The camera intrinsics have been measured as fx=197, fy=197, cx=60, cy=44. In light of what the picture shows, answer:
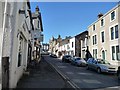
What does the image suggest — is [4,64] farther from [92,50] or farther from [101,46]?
[92,50]

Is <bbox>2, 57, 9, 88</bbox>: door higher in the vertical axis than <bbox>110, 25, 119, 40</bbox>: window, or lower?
lower

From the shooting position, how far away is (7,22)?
8.38m

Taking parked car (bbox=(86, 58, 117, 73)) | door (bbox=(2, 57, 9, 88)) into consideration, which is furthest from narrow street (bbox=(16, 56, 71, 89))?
parked car (bbox=(86, 58, 117, 73))

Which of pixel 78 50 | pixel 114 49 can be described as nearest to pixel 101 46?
pixel 114 49

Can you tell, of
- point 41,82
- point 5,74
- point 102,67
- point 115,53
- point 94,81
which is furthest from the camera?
point 115,53

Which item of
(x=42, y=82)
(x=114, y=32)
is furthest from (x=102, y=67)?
(x=114, y=32)

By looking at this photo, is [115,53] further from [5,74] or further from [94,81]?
[5,74]

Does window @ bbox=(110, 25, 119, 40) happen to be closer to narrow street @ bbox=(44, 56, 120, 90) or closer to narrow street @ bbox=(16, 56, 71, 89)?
narrow street @ bbox=(44, 56, 120, 90)

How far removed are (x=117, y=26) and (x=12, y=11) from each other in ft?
67.3

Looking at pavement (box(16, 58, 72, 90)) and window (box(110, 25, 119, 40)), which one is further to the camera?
window (box(110, 25, 119, 40))

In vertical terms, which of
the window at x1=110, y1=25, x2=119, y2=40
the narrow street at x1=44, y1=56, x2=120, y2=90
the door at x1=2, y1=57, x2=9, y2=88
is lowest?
the narrow street at x1=44, y1=56, x2=120, y2=90

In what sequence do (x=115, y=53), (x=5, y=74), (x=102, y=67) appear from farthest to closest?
1. (x=115, y=53)
2. (x=102, y=67)
3. (x=5, y=74)

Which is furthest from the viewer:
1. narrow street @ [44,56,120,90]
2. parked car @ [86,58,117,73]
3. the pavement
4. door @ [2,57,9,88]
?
parked car @ [86,58,117,73]

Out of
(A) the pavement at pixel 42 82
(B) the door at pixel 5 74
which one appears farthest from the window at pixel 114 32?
(B) the door at pixel 5 74
